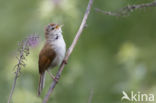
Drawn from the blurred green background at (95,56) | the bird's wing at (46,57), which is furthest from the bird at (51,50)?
the blurred green background at (95,56)

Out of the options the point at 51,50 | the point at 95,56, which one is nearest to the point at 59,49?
the point at 51,50

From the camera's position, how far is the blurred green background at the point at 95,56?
18.5ft

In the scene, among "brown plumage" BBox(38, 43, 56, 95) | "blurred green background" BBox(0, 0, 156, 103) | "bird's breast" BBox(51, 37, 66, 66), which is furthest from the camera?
"blurred green background" BBox(0, 0, 156, 103)

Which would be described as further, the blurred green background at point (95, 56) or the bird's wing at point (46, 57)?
the blurred green background at point (95, 56)

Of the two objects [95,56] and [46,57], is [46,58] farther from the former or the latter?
[95,56]

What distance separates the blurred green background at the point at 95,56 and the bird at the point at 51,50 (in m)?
0.34

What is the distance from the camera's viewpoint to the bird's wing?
5035 millimetres

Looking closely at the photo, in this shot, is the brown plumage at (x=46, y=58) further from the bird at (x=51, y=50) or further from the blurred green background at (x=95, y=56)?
the blurred green background at (x=95, y=56)

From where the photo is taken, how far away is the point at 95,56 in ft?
21.3

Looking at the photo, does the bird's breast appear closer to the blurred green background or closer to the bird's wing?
the bird's wing

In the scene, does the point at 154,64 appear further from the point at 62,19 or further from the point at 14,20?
the point at 14,20

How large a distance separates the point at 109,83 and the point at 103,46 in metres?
0.46

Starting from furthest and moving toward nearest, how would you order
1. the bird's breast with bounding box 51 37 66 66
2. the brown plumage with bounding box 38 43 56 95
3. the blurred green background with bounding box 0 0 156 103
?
the blurred green background with bounding box 0 0 156 103
the brown plumage with bounding box 38 43 56 95
the bird's breast with bounding box 51 37 66 66

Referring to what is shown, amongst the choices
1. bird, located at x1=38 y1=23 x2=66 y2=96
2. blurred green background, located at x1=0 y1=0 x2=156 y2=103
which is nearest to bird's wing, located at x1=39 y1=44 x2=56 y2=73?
bird, located at x1=38 y1=23 x2=66 y2=96
